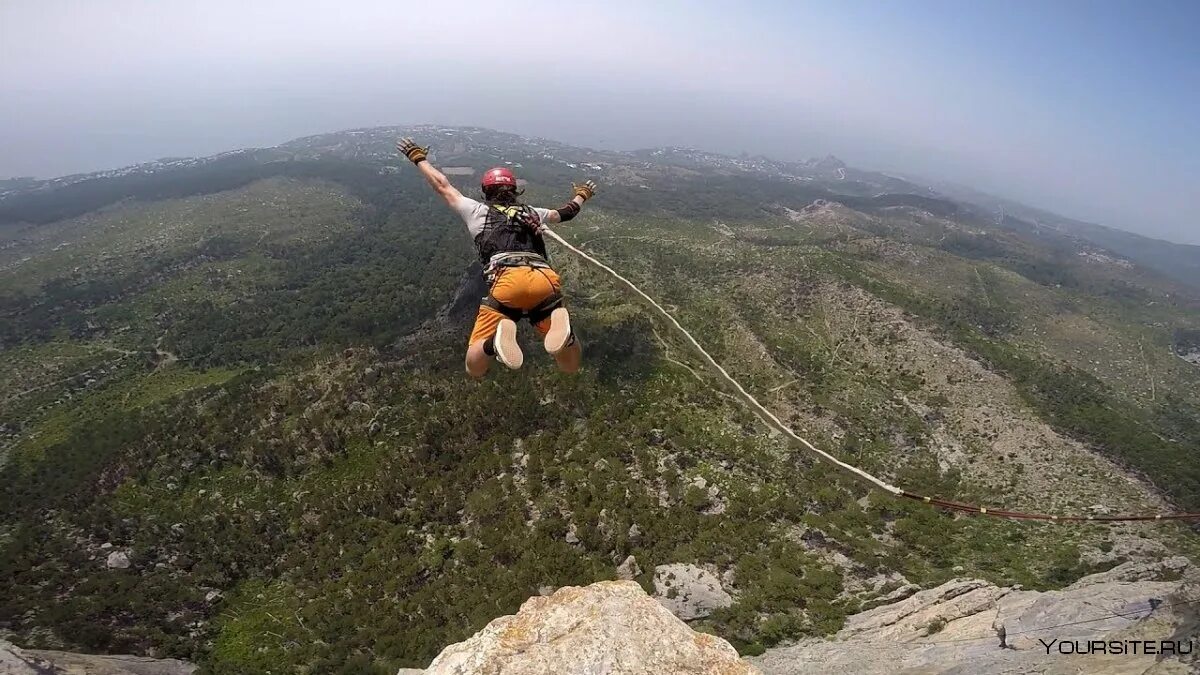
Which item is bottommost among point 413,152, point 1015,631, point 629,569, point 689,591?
point 629,569

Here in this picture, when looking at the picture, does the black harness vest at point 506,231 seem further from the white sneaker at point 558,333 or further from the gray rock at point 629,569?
the gray rock at point 629,569

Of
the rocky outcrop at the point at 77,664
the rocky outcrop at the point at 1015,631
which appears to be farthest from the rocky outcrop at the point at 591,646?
the rocky outcrop at the point at 77,664

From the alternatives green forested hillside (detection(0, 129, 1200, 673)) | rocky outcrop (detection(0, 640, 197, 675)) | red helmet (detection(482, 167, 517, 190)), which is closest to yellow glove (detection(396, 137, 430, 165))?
red helmet (detection(482, 167, 517, 190))

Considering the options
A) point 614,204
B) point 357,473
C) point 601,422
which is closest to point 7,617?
point 357,473

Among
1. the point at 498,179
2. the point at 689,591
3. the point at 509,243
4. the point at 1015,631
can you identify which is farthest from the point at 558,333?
the point at 689,591

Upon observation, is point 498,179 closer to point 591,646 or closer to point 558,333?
point 558,333

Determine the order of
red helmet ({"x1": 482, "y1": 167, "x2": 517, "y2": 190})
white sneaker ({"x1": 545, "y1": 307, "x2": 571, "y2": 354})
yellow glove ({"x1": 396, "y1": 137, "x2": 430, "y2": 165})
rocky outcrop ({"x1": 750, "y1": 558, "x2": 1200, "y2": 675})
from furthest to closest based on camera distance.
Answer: rocky outcrop ({"x1": 750, "y1": 558, "x2": 1200, "y2": 675}), red helmet ({"x1": 482, "y1": 167, "x2": 517, "y2": 190}), white sneaker ({"x1": 545, "y1": 307, "x2": 571, "y2": 354}), yellow glove ({"x1": 396, "y1": 137, "x2": 430, "y2": 165})

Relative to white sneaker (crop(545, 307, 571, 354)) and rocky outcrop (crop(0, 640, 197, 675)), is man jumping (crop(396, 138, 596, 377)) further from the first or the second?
rocky outcrop (crop(0, 640, 197, 675))

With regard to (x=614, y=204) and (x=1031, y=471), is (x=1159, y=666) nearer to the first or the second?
(x=1031, y=471)
